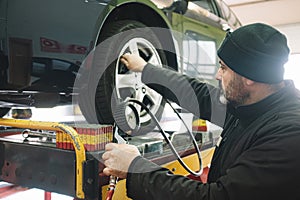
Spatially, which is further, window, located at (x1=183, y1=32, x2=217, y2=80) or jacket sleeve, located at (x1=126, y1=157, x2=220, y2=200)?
window, located at (x1=183, y1=32, x2=217, y2=80)

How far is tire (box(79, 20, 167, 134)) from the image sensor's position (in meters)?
1.26

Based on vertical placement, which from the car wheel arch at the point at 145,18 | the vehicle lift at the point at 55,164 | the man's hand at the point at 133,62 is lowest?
the vehicle lift at the point at 55,164

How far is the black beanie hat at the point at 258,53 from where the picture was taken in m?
1.02

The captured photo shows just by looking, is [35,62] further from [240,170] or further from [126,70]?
[240,170]

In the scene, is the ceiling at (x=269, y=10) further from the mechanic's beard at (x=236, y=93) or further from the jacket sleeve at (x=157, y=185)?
the jacket sleeve at (x=157, y=185)

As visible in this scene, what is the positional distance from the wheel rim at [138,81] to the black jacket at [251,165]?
1.49 feet

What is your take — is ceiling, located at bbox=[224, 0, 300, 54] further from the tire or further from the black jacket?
the black jacket

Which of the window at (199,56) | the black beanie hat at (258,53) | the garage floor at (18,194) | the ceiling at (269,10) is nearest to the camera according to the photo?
the black beanie hat at (258,53)

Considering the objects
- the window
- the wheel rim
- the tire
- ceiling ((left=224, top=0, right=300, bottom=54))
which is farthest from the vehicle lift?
ceiling ((left=224, top=0, right=300, bottom=54))

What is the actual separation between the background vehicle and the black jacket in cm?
41

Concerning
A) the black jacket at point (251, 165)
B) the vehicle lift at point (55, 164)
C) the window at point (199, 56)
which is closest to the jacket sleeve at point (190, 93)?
the black jacket at point (251, 165)

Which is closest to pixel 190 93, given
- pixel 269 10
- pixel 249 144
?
pixel 249 144

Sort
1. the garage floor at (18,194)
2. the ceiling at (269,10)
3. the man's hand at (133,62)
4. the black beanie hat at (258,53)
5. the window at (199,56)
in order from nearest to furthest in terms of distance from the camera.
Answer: the black beanie hat at (258,53), the man's hand at (133,62), the window at (199,56), the garage floor at (18,194), the ceiling at (269,10)

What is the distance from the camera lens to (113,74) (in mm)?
1327
